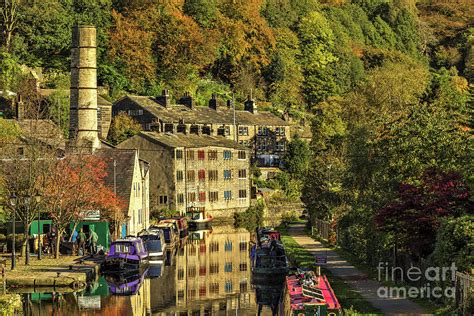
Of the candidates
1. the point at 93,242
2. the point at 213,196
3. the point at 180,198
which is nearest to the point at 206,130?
the point at 213,196

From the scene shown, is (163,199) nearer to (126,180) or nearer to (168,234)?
(168,234)

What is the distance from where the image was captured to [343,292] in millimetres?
43094

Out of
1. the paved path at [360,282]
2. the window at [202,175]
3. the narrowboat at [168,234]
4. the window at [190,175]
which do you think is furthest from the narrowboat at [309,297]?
the window at [202,175]

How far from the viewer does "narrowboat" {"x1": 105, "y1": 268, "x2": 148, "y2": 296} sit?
167 feet

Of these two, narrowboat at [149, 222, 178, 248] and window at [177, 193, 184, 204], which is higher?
window at [177, 193, 184, 204]

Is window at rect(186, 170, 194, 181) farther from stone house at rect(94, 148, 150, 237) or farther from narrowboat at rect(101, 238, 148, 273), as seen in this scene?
narrowboat at rect(101, 238, 148, 273)

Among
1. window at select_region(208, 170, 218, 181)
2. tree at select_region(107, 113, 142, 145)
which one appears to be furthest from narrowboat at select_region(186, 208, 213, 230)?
tree at select_region(107, 113, 142, 145)

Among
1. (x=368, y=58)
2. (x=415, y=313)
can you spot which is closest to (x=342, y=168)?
(x=415, y=313)

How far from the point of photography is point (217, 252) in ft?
238

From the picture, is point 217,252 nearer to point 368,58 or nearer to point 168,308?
point 168,308

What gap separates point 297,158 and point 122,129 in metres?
25.4

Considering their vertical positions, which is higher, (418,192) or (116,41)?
(116,41)

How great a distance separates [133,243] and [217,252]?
1300cm

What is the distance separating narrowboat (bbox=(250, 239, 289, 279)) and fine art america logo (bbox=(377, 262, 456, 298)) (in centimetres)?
751
